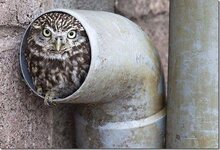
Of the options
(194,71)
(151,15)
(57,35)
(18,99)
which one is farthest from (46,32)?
(151,15)

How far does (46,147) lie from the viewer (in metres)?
1.42

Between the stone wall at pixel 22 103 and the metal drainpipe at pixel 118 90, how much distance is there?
4 centimetres

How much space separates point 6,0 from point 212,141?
0.59m

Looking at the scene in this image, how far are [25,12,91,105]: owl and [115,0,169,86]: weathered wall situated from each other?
0.57 metres

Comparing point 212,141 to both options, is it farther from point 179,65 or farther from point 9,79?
point 9,79

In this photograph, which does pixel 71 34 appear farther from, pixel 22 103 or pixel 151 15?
pixel 151 15

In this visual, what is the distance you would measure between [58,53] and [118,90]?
0.19m

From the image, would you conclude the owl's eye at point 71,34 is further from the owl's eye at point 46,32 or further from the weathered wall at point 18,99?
the weathered wall at point 18,99

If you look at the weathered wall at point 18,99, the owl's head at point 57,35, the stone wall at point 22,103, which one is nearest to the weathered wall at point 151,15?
the stone wall at point 22,103

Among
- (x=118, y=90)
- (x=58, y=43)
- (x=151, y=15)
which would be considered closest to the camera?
(x=58, y=43)

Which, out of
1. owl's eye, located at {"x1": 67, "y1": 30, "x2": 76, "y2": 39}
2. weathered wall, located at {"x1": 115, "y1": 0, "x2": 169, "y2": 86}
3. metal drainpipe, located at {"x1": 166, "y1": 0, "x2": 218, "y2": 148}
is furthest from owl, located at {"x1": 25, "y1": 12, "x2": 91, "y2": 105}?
weathered wall, located at {"x1": 115, "y1": 0, "x2": 169, "y2": 86}

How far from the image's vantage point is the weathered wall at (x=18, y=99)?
49.4 inches

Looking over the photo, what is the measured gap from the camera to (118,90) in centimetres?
129

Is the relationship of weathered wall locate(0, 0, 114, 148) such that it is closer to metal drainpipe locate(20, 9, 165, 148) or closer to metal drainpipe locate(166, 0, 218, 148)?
metal drainpipe locate(20, 9, 165, 148)
